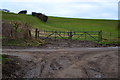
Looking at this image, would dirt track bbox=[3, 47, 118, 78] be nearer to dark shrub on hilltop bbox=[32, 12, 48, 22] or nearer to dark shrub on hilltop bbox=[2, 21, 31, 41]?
dark shrub on hilltop bbox=[2, 21, 31, 41]

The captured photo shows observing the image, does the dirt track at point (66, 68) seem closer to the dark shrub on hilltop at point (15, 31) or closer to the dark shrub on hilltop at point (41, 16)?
the dark shrub on hilltop at point (15, 31)

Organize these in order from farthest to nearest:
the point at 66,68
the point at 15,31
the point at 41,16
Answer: the point at 41,16 < the point at 15,31 < the point at 66,68

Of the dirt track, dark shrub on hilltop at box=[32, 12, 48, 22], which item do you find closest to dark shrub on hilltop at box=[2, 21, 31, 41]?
the dirt track

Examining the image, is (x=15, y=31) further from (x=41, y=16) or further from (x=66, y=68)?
(x=41, y=16)

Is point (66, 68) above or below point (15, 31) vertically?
below

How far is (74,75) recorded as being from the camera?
11547mm

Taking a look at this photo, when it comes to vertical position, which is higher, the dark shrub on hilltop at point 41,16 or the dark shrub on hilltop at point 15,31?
the dark shrub on hilltop at point 41,16

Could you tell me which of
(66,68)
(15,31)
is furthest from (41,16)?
(66,68)

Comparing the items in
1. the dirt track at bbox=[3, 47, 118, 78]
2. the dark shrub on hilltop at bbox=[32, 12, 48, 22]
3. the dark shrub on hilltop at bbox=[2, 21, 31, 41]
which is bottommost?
the dirt track at bbox=[3, 47, 118, 78]

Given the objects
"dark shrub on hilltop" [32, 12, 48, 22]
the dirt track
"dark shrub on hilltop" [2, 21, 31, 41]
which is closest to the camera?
the dirt track

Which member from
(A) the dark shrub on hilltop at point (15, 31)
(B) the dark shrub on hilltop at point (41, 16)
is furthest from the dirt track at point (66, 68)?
(B) the dark shrub on hilltop at point (41, 16)

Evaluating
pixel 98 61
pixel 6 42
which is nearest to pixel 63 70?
pixel 98 61

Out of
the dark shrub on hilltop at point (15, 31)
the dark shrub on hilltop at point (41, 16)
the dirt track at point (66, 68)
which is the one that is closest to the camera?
the dirt track at point (66, 68)

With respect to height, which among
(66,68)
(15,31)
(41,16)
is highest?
(41,16)
